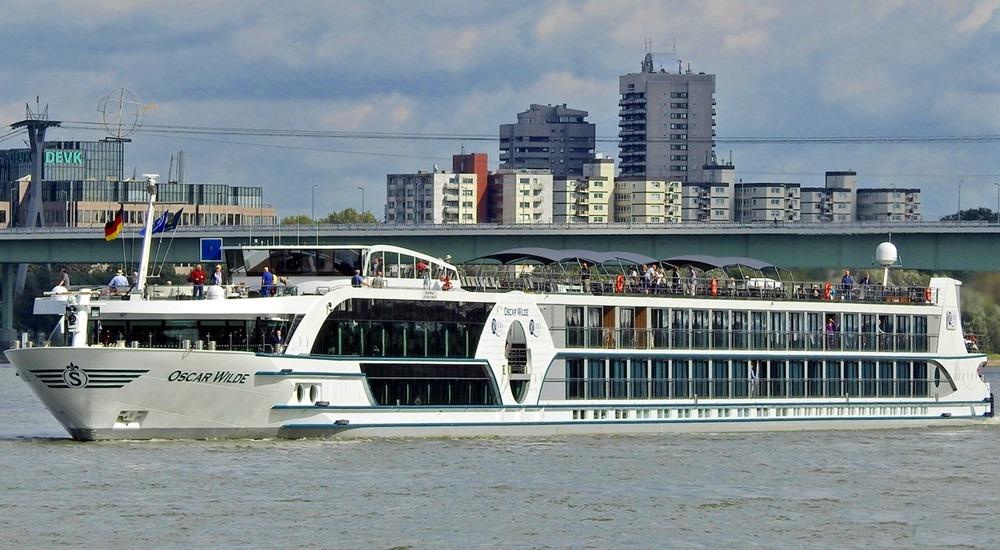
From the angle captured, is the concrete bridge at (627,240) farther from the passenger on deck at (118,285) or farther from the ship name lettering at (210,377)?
the ship name lettering at (210,377)

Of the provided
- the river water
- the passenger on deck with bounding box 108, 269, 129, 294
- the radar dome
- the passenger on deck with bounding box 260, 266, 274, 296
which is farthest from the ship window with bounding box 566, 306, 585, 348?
the radar dome

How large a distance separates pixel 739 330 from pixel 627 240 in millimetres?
51105

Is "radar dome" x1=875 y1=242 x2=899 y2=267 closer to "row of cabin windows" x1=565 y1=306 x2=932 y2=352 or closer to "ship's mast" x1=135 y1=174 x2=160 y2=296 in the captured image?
"row of cabin windows" x1=565 y1=306 x2=932 y2=352

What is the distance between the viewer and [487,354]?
51.3 m

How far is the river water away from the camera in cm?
3647

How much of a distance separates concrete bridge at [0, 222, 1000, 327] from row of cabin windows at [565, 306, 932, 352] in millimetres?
37116

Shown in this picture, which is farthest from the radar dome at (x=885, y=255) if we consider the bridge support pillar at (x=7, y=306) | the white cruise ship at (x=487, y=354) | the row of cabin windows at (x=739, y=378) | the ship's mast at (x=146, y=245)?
the bridge support pillar at (x=7, y=306)

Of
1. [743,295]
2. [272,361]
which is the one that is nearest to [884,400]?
[743,295]

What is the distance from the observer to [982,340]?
127500 mm

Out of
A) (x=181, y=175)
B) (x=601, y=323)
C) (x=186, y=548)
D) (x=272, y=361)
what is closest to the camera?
(x=186, y=548)

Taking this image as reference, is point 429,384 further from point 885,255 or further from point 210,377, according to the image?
point 885,255

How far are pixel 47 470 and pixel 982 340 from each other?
95.1 metres

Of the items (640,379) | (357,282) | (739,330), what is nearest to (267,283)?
(357,282)

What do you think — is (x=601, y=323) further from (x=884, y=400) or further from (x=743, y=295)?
(x=884, y=400)
